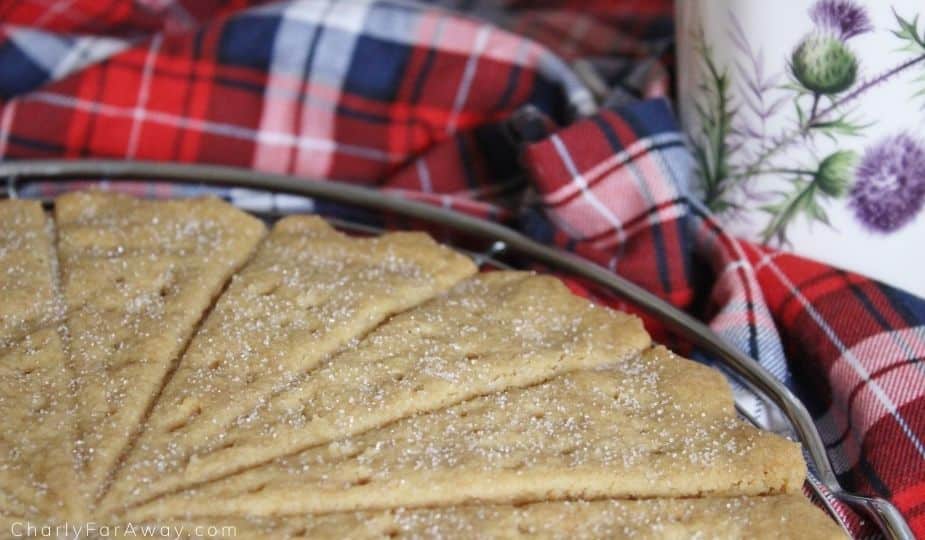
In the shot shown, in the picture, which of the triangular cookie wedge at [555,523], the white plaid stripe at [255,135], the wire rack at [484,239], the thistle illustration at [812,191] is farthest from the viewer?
the white plaid stripe at [255,135]

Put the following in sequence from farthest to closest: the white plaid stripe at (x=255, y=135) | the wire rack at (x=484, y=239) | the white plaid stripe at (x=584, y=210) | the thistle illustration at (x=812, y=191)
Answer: the white plaid stripe at (x=255, y=135), the white plaid stripe at (x=584, y=210), the thistle illustration at (x=812, y=191), the wire rack at (x=484, y=239)

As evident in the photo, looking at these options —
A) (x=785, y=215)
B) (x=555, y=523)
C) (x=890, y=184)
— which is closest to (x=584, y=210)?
(x=785, y=215)

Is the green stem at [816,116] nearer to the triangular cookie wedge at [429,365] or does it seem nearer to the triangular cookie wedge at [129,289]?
the triangular cookie wedge at [429,365]

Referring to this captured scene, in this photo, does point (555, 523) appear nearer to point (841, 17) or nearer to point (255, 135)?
point (841, 17)

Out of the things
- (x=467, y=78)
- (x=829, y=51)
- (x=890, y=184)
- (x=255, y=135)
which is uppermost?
(x=829, y=51)

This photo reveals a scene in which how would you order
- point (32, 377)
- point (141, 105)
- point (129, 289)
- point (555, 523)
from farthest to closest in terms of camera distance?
1. point (141, 105)
2. point (129, 289)
3. point (32, 377)
4. point (555, 523)

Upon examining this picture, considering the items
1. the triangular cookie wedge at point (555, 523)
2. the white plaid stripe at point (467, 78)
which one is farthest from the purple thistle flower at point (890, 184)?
the white plaid stripe at point (467, 78)

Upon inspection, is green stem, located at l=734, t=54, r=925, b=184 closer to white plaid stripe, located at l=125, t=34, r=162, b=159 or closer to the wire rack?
the wire rack
